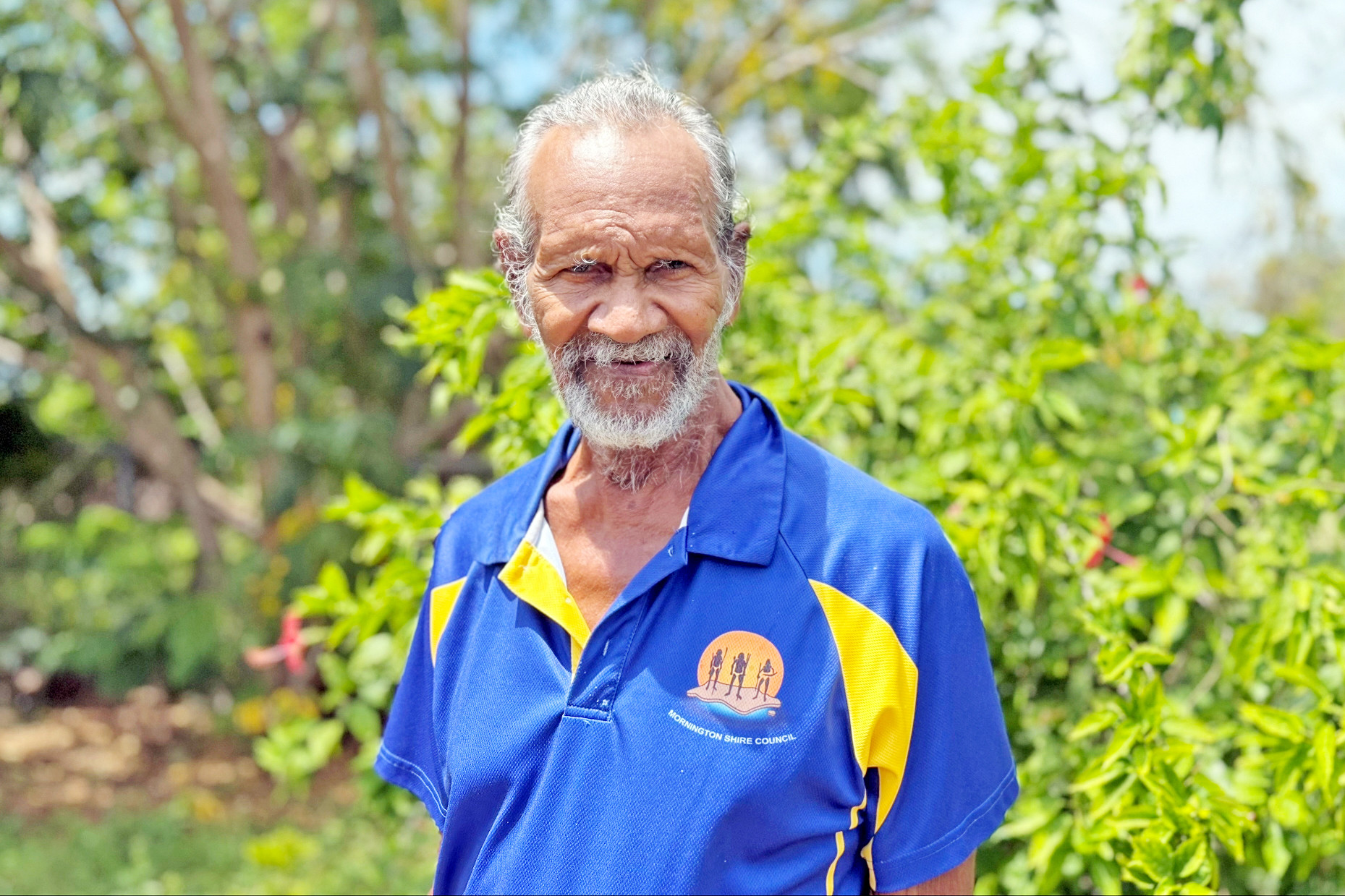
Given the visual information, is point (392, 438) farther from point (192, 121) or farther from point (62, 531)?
point (62, 531)

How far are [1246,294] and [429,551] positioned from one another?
5.14 m

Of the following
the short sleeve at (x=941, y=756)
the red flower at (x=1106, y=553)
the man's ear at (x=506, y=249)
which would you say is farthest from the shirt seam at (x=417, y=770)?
the red flower at (x=1106, y=553)

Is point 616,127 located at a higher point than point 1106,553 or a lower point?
higher

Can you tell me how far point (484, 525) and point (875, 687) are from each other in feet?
2.09

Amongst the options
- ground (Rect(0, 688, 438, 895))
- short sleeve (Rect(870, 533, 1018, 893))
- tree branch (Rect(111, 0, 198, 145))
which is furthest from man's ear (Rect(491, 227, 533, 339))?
tree branch (Rect(111, 0, 198, 145))

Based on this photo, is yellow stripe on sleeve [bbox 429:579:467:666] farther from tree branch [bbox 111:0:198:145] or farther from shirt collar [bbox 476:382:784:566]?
tree branch [bbox 111:0:198:145]

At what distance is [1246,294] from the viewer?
5891 mm

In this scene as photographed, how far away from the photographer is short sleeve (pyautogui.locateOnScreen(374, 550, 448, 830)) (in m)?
1.63

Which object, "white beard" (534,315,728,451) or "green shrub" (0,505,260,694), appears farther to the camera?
"green shrub" (0,505,260,694)

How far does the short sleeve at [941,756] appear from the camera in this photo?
130 centimetres

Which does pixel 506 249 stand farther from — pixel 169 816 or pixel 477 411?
pixel 169 816

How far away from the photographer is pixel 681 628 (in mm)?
1317

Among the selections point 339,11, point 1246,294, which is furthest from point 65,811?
point 1246,294

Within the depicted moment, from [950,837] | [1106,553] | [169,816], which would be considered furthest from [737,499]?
[169,816]
